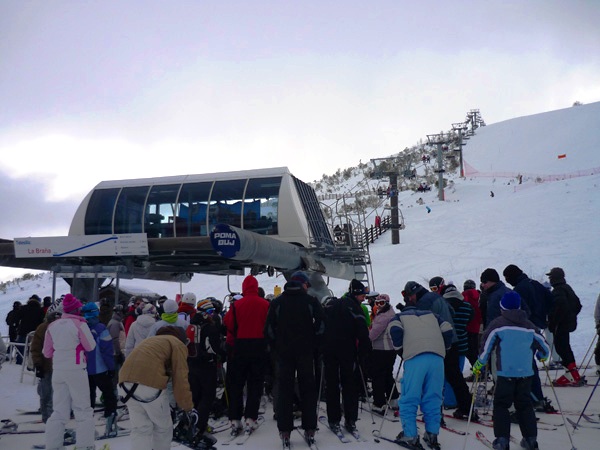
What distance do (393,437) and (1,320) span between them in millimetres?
25441

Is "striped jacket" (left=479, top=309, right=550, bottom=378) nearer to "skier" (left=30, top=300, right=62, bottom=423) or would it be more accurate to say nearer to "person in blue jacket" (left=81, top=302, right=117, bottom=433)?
"person in blue jacket" (left=81, top=302, right=117, bottom=433)

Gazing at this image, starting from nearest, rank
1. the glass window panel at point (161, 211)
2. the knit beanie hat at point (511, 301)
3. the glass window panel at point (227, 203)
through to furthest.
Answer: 1. the knit beanie hat at point (511, 301)
2. the glass window panel at point (227, 203)
3. the glass window panel at point (161, 211)

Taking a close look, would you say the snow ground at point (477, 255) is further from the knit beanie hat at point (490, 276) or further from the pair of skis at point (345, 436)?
the knit beanie hat at point (490, 276)

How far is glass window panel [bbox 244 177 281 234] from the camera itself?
14.1m

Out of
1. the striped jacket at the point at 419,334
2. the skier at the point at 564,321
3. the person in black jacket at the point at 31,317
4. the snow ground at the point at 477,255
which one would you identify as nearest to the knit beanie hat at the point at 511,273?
the skier at the point at 564,321

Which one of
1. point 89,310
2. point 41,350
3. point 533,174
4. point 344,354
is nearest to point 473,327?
point 344,354

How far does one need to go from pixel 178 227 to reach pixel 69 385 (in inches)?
342

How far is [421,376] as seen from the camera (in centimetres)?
649

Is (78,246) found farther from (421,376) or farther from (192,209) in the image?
(421,376)

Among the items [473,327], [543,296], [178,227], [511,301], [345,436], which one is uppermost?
[178,227]

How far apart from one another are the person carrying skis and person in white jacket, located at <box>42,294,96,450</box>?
3.42 m

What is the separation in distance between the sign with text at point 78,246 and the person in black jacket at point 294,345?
7.12 meters

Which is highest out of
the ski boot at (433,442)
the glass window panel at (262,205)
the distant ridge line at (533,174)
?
the distant ridge line at (533,174)

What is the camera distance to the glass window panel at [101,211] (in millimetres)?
15914
